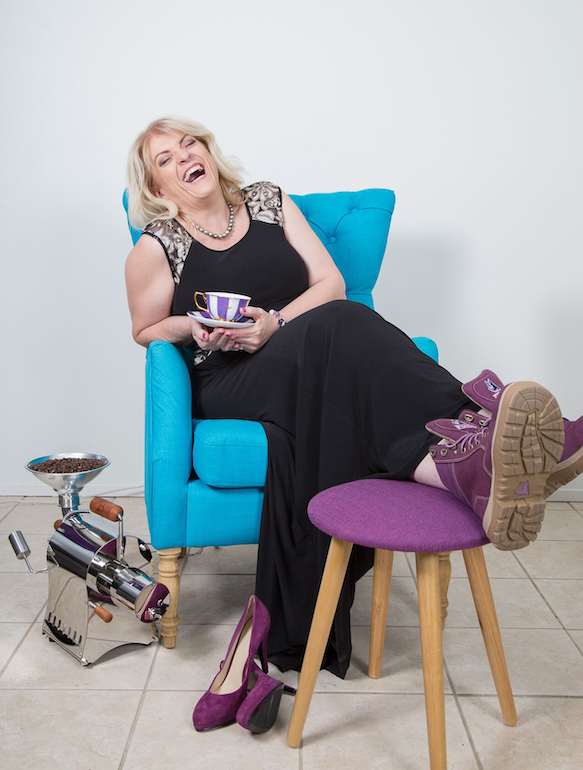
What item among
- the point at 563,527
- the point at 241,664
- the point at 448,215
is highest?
the point at 448,215

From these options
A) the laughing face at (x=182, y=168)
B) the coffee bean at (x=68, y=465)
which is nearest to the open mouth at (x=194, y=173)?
the laughing face at (x=182, y=168)

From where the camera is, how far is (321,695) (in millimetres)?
1427

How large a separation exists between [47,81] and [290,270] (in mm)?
1223

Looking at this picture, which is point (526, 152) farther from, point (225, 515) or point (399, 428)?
point (225, 515)

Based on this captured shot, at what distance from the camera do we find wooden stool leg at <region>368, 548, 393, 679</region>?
148cm

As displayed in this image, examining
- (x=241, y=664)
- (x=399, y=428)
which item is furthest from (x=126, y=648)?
(x=399, y=428)

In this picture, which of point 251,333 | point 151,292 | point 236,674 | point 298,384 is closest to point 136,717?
point 236,674

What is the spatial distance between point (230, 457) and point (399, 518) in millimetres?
496

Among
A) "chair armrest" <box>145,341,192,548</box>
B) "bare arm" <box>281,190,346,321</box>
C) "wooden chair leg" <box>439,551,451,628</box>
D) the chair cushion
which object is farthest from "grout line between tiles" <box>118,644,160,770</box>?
"bare arm" <box>281,190,346,321</box>

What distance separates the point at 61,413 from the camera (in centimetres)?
266

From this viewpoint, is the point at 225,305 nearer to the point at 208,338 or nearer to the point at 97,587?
the point at 208,338

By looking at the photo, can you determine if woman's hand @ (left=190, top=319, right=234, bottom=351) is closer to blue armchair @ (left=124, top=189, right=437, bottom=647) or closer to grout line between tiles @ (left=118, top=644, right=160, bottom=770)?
blue armchair @ (left=124, top=189, right=437, bottom=647)

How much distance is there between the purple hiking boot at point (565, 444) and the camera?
45.7 inches

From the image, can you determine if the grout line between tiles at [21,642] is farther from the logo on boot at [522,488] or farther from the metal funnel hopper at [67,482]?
the logo on boot at [522,488]
